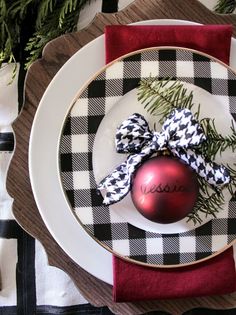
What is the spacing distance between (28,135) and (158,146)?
0.15 metres

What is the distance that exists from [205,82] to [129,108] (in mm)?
84

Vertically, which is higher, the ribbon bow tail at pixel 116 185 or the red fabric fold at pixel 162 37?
the red fabric fold at pixel 162 37

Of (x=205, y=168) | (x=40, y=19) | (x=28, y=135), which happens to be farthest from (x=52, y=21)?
(x=205, y=168)

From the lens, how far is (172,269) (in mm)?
597

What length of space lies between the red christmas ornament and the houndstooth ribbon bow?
1 cm

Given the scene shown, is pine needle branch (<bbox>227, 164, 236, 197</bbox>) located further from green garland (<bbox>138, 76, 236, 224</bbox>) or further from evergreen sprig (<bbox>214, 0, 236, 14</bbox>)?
evergreen sprig (<bbox>214, 0, 236, 14</bbox>)

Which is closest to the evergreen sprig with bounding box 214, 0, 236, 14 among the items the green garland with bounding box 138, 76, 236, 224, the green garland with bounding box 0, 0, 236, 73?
the green garland with bounding box 0, 0, 236, 73

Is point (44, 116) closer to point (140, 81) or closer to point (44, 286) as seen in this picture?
point (140, 81)

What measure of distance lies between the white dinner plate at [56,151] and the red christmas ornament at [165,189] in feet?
0.32

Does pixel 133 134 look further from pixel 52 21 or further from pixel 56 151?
pixel 52 21

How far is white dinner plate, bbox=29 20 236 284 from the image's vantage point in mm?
595

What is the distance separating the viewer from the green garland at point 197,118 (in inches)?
22.6

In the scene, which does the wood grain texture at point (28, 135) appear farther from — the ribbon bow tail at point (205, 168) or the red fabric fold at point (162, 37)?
the ribbon bow tail at point (205, 168)

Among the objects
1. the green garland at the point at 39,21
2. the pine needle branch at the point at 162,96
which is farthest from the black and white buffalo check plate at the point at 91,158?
the green garland at the point at 39,21
